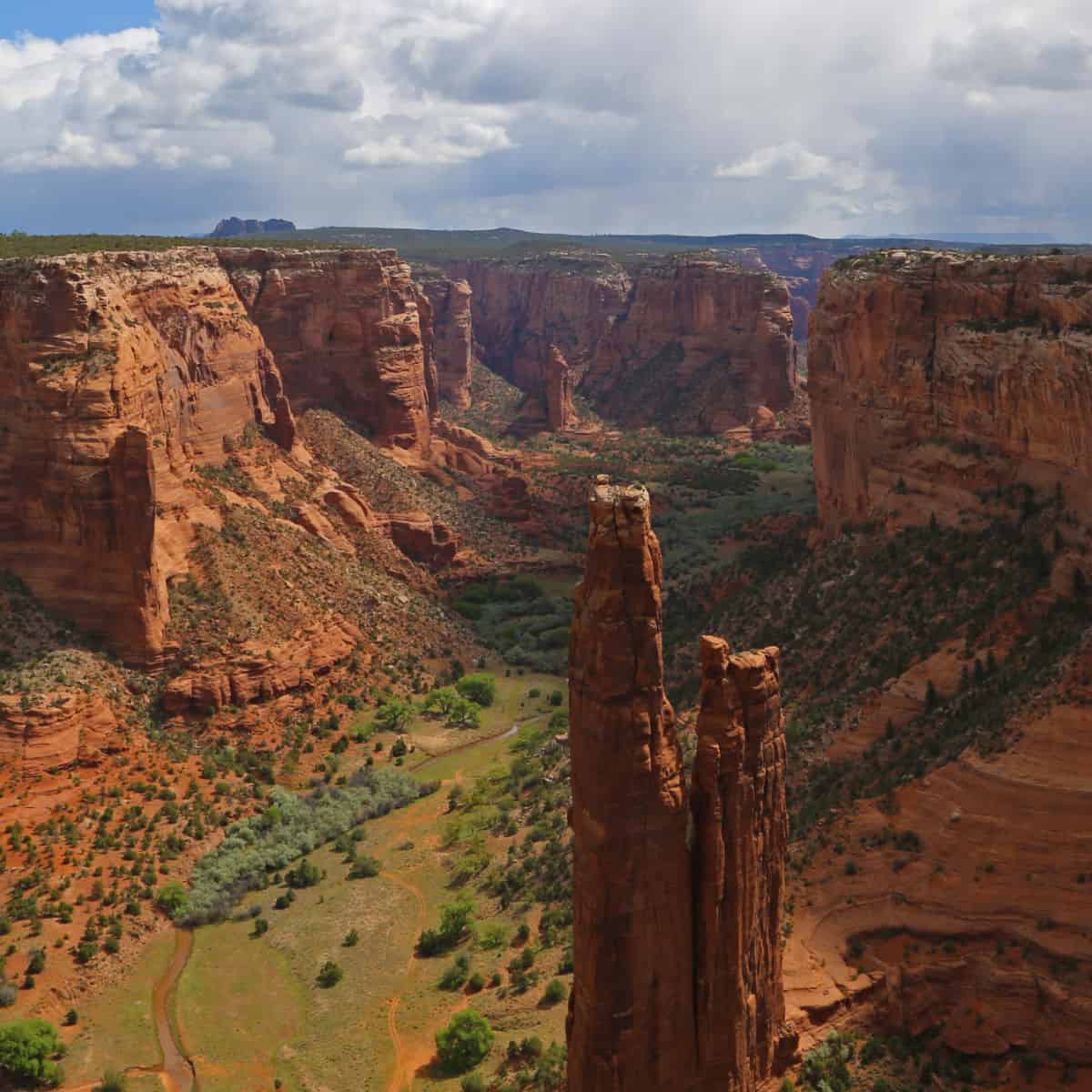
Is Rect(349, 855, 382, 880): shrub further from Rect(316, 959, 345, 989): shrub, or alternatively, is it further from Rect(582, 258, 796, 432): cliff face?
Rect(582, 258, 796, 432): cliff face

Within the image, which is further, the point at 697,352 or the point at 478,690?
the point at 697,352

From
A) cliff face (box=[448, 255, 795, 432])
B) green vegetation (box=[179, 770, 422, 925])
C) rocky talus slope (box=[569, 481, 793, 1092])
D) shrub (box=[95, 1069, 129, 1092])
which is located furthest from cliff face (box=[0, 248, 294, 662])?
cliff face (box=[448, 255, 795, 432])

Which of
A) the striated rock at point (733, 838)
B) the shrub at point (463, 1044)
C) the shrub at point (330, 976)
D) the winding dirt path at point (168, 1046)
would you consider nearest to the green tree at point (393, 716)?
the winding dirt path at point (168, 1046)

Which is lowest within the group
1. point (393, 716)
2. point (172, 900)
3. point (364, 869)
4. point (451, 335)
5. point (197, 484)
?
point (172, 900)

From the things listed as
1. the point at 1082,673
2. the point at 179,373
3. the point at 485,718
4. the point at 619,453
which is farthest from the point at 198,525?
the point at 619,453

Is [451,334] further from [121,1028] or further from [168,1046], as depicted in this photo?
[168,1046]

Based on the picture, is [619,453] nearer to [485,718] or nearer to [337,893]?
[485,718]

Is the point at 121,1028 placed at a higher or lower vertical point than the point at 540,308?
lower

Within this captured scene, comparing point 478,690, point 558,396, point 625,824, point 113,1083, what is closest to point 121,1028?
point 113,1083
